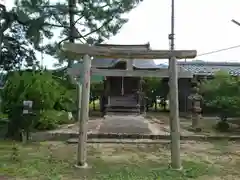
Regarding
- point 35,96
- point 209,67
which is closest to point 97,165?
point 35,96

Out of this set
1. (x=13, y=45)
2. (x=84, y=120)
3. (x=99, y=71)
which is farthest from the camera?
(x=13, y=45)

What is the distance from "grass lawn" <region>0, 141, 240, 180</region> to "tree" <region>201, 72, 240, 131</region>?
192cm

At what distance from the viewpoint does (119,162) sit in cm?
587

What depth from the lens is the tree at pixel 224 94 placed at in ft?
31.6

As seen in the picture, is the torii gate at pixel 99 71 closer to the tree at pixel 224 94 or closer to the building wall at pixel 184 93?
the tree at pixel 224 94

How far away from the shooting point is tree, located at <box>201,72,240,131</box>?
962 centimetres

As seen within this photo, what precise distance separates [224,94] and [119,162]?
579cm

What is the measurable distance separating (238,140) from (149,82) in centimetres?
943

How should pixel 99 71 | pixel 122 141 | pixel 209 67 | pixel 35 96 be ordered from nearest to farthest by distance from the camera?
1. pixel 99 71
2. pixel 122 141
3. pixel 35 96
4. pixel 209 67

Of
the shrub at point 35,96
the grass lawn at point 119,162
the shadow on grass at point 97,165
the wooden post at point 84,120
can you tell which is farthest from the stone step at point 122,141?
the wooden post at point 84,120

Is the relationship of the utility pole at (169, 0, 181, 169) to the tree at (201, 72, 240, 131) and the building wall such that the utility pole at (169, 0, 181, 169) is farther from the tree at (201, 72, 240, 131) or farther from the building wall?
the building wall

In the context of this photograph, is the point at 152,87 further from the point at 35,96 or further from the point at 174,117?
the point at 174,117

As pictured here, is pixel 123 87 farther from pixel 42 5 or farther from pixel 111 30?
pixel 42 5

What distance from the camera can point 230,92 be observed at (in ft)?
33.1
